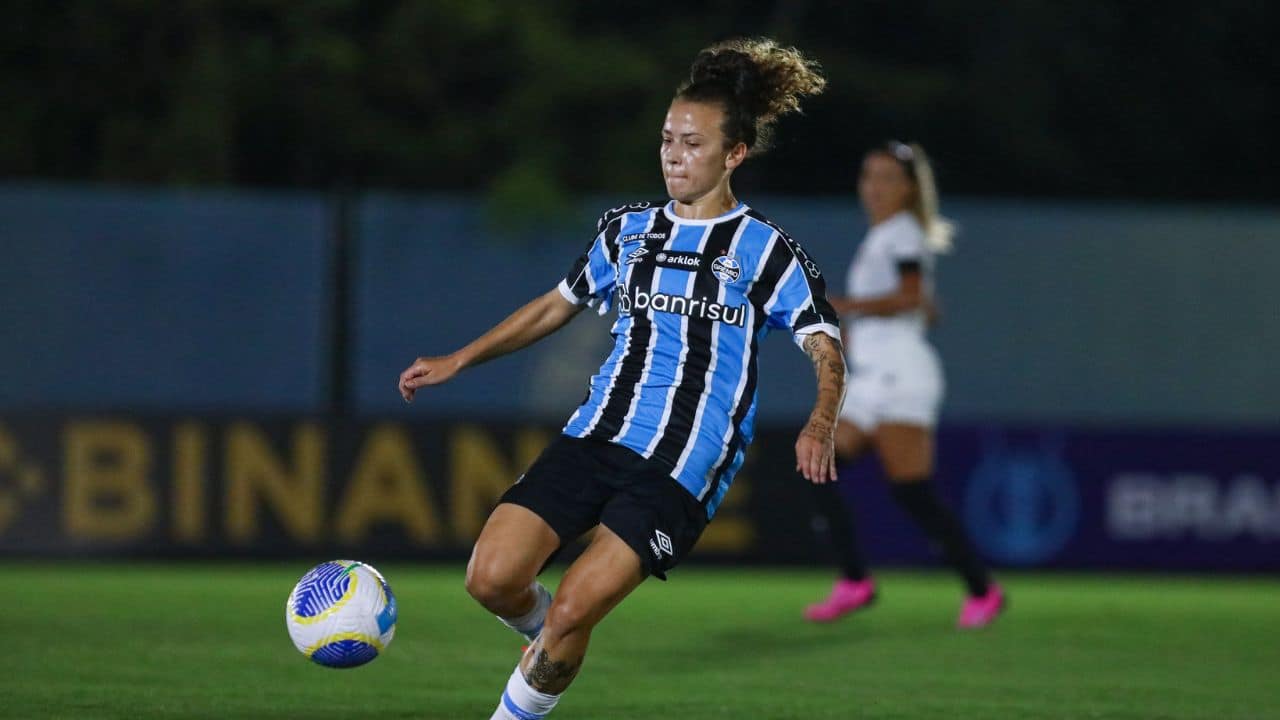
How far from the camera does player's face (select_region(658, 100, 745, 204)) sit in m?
5.38

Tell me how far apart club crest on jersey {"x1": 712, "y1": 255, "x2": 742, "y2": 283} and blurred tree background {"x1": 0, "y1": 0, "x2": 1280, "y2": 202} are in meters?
9.44

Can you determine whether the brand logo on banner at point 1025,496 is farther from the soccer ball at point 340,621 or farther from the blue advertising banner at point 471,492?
the soccer ball at point 340,621

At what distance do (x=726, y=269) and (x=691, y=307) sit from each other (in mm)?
145

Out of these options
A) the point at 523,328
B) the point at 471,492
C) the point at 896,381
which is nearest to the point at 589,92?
the point at 471,492

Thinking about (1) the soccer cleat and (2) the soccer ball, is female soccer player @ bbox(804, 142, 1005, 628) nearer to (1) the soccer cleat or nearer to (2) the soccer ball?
(1) the soccer cleat

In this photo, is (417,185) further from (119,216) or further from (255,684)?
(255,684)

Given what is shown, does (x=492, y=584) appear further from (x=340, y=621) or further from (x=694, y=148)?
(x=694, y=148)

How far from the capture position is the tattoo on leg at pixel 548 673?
496 centimetres

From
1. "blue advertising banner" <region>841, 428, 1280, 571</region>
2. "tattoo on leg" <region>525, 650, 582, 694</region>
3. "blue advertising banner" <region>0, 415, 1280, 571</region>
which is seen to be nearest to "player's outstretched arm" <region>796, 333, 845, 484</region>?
"tattoo on leg" <region>525, 650, 582, 694</region>

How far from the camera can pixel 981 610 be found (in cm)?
845

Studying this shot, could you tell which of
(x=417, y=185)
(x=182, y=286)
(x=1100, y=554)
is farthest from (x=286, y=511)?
(x=417, y=185)

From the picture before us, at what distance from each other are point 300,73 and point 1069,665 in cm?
1153

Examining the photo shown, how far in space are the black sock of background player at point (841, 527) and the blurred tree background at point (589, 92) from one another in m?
6.79

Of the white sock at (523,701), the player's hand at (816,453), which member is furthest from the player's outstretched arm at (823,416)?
the white sock at (523,701)
